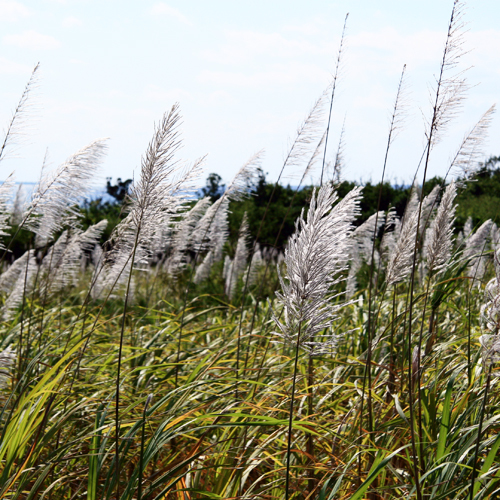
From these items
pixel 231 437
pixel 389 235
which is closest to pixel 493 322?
pixel 231 437

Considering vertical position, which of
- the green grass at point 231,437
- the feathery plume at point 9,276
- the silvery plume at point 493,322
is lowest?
the green grass at point 231,437

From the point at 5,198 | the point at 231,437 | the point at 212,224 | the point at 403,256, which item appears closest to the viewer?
the point at 231,437

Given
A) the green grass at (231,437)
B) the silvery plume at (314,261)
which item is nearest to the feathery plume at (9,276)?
the green grass at (231,437)

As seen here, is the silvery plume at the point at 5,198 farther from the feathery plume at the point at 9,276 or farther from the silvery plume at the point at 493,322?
the silvery plume at the point at 493,322

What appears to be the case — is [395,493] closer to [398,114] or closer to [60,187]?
[398,114]

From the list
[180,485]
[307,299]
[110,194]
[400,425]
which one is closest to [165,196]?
[307,299]

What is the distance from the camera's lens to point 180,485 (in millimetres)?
2301

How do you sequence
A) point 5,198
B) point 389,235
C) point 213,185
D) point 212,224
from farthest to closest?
point 213,185 → point 212,224 → point 389,235 → point 5,198

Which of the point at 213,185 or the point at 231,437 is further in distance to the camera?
the point at 213,185

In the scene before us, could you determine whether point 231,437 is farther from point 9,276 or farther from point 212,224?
point 9,276

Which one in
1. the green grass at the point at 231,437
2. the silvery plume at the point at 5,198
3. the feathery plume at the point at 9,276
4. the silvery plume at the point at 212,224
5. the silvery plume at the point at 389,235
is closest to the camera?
the green grass at the point at 231,437

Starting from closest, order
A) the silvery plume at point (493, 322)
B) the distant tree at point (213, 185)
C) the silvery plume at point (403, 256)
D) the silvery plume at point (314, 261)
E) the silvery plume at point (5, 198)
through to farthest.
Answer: the silvery plume at point (314, 261)
the silvery plume at point (493, 322)
the silvery plume at point (403, 256)
the silvery plume at point (5, 198)
the distant tree at point (213, 185)

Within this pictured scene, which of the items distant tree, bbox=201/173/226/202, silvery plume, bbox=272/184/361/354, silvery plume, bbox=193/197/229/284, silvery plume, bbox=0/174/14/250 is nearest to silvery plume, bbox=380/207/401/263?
silvery plume, bbox=193/197/229/284

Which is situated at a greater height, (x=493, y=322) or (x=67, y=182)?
(x=67, y=182)
